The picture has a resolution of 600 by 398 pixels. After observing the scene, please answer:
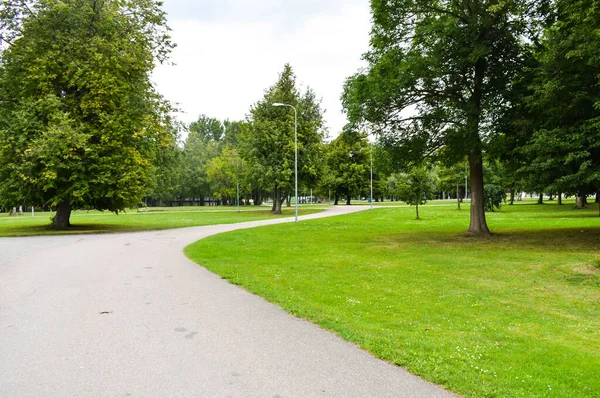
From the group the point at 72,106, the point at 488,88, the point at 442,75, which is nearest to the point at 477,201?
the point at 488,88

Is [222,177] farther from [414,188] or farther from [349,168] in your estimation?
[414,188]

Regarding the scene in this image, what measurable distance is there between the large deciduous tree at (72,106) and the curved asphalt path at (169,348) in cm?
1426

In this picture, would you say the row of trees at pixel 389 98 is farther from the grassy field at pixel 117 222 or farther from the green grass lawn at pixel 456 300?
the green grass lawn at pixel 456 300

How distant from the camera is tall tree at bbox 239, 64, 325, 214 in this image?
4291 centimetres

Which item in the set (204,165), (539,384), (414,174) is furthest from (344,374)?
(204,165)

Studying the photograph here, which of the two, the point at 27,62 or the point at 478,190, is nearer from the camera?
the point at 478,190

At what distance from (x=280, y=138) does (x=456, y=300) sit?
121ft

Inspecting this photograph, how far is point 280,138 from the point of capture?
43375mm

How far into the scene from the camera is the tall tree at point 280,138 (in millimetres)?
42912

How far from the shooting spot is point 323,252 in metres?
14.4

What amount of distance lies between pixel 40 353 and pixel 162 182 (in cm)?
2509

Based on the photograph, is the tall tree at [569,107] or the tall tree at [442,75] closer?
the tall tree at [569,107]

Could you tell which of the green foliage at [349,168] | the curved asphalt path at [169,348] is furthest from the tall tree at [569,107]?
the green foliage at [349,168]

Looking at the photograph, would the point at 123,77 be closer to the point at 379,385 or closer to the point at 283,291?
the point at 283,291
